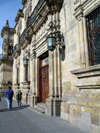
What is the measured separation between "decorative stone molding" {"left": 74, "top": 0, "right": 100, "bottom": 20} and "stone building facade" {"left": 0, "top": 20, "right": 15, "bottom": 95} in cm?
1922

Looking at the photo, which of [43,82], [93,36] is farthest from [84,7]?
[43,82]

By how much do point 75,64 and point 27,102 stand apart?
23.2 feet

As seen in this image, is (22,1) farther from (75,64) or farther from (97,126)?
(97,126)

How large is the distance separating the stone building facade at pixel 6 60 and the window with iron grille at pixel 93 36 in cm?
1946

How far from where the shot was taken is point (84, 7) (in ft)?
16.1

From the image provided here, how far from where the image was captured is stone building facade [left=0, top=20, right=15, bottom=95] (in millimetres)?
22188

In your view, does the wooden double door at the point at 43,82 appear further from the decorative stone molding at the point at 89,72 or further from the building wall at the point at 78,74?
the decorative stone molding at the point at 89,72

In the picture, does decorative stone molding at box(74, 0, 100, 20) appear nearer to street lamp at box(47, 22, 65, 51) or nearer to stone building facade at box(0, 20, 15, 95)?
street lamp at box(47, 22, 65, 51)

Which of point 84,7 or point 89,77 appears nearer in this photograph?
point 89,77

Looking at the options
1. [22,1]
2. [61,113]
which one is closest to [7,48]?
[22,1]

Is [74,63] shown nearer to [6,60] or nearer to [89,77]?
[89,77]

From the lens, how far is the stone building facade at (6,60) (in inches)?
874

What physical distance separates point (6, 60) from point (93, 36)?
2004cm

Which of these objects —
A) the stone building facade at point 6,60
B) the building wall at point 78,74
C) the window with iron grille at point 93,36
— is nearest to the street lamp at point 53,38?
the building wall at point 78,74
